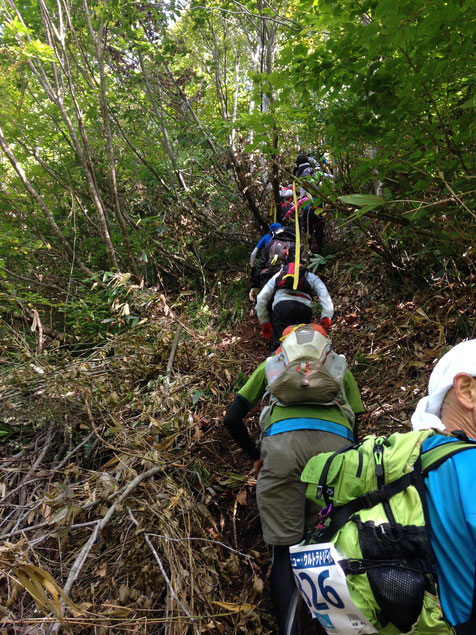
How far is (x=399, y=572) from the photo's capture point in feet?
3.95

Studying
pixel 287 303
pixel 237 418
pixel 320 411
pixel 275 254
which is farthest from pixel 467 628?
pixel 275 254

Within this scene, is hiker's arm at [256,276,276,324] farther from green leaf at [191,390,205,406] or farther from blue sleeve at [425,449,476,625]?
blue sleeve at [425,449,476,625]

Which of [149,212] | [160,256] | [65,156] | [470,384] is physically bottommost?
[470,384]

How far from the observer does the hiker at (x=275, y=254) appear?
5109 mm

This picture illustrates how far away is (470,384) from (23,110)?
288 inches

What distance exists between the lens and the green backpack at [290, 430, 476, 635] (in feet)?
3.88

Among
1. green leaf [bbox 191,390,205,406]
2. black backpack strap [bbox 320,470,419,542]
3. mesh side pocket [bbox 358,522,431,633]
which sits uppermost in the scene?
green leaf [bbox 191,390,205,406]

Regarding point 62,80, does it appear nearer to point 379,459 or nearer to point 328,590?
point 379,459

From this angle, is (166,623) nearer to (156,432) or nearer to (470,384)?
(156,432)

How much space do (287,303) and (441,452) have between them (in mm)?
2818

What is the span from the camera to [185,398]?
143 inches

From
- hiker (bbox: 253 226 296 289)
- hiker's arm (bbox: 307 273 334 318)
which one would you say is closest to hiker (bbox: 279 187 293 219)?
hiker (bbox: 253 226 296 289)

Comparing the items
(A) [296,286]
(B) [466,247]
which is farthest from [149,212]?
(B) [466,247]

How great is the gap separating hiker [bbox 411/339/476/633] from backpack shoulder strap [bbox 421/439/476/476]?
0.6 inches
